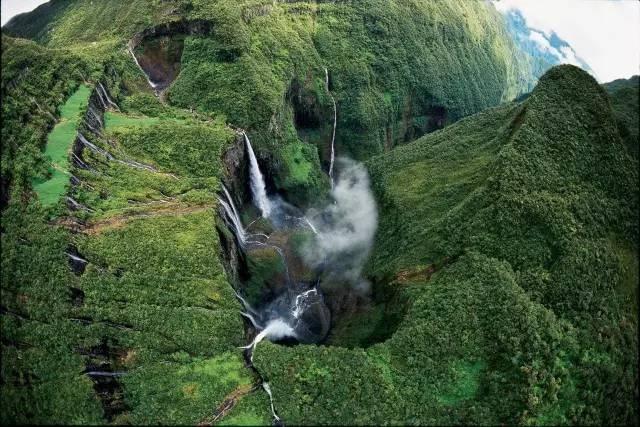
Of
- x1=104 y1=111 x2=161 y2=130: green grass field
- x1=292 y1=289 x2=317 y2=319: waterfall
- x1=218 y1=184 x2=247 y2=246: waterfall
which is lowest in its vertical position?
x1=292 y1=289 x2=317 y2=319: waterfall

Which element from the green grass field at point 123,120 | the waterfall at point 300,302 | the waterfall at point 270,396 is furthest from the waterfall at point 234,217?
the waterfall at point 270,396

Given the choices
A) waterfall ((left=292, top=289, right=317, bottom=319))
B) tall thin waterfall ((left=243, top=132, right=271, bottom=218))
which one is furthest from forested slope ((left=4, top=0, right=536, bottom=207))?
waterfall ((left=292, top=289, right=317, bottom=319))

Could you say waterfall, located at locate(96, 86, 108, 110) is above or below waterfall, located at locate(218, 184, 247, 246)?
above

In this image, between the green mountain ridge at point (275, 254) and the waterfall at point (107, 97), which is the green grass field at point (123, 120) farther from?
the waterfall at point (107, 97)

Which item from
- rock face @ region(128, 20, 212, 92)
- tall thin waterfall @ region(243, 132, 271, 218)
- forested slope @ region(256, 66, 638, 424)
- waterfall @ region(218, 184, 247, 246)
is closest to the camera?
forested slope @ region(256, 66, 638, 424)

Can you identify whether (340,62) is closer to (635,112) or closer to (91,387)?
(635,112)

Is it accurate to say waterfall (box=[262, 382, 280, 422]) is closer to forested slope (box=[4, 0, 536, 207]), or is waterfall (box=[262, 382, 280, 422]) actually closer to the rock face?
forested slope (box=[4, 0, 536, 207])

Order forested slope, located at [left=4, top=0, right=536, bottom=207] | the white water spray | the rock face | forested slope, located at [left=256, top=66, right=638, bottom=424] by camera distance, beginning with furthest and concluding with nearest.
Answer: the rock face < forested slope, located at [left=4, top=0, right=536, bottom=207] < the white water spray < forested slope, located at [left=256, top=66, right=638, bottom=424]
